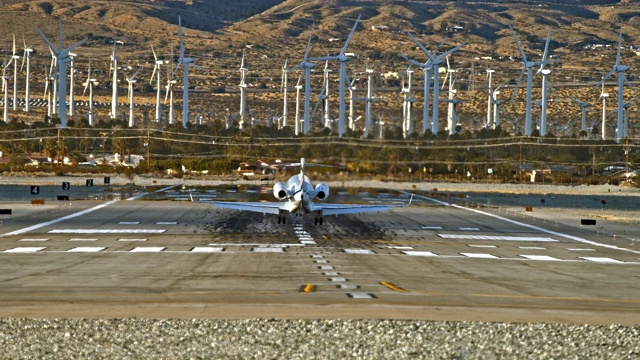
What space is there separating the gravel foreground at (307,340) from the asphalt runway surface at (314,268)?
4.93 ft

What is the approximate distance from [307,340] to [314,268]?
62.2 feet

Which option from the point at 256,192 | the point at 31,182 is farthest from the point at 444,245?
the point at 31,182

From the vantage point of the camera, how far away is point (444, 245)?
62000mm

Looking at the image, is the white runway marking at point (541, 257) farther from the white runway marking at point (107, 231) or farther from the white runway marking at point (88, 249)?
the white runway marking at point (107, 231)

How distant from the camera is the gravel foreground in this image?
74.7ft

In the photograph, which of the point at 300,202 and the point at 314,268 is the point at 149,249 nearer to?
the point at 314,268

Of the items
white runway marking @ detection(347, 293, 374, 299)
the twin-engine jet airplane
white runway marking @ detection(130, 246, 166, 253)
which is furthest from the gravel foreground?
the twin-engine jet airplane

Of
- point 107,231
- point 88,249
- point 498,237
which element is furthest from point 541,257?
point 107,231

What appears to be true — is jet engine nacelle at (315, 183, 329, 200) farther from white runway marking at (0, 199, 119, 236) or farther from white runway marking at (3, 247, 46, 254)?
white runway marking at (3, 247, 46, 254)

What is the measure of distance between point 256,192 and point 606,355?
92.6 m

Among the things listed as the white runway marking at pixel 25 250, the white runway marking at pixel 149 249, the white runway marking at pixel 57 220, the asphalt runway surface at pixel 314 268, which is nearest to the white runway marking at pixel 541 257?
the asphalt runway surface at pixel 314 268

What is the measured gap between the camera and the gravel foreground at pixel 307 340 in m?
22.8

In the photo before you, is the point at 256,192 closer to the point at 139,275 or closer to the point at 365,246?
the point at 365,246

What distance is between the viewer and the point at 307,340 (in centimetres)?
2411
